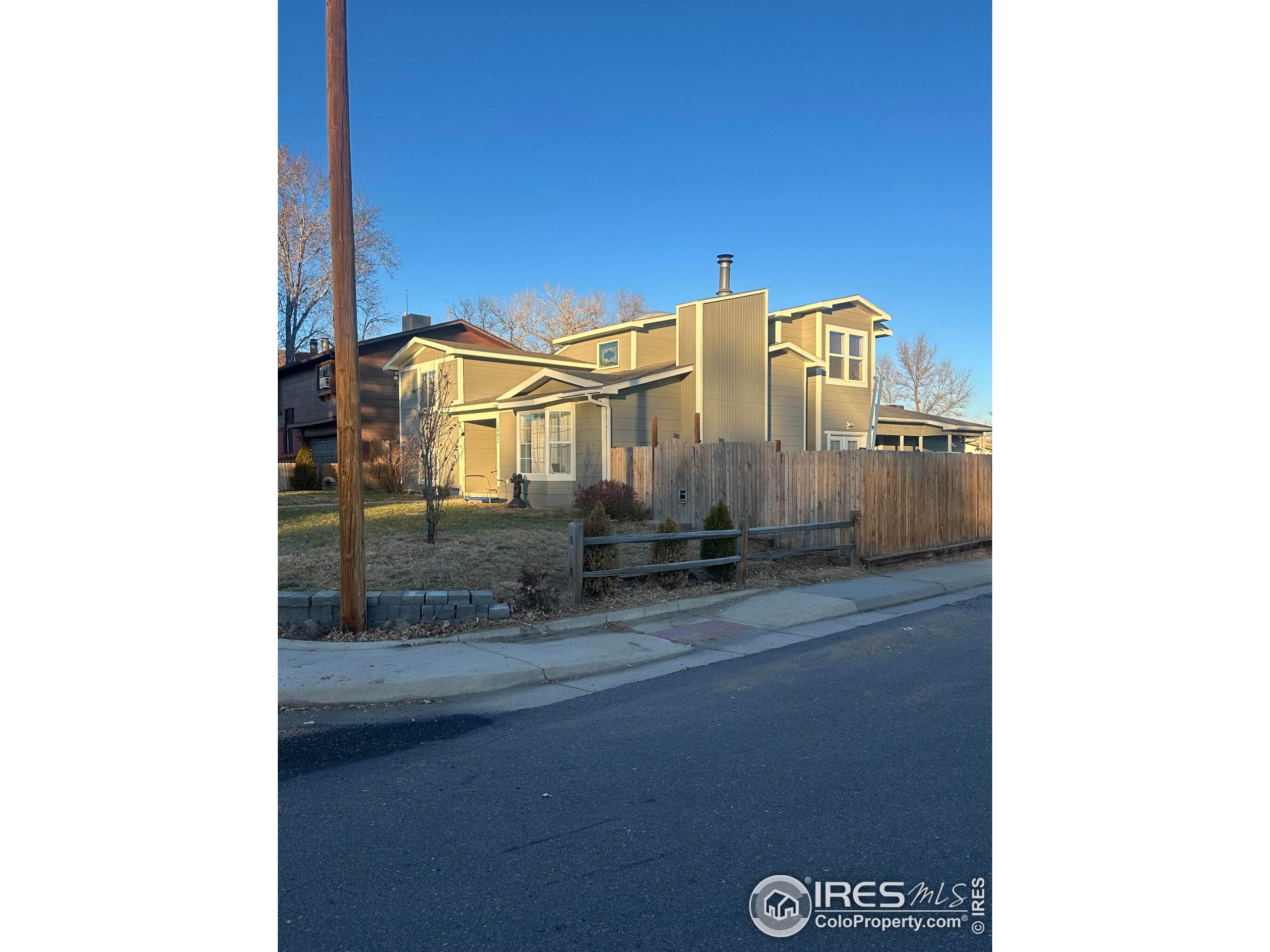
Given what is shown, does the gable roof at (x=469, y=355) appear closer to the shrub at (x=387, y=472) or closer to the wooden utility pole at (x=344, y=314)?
the shrub at (x=387, y=472)

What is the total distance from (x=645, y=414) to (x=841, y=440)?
779 cm

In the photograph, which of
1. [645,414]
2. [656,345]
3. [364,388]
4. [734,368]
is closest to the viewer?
[645,414]

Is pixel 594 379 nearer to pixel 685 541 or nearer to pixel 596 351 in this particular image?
pixel 596 351

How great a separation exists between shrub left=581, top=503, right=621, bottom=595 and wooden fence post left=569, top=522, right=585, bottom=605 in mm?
60

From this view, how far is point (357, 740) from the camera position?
5.13 metres

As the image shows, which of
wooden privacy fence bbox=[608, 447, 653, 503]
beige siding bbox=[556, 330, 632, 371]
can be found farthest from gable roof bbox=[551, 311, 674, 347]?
wooden privacy fence bbox=[608, 447, 653, 503]

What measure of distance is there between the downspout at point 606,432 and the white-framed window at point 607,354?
15.9 ft

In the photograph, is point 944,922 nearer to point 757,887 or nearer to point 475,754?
point 757,887

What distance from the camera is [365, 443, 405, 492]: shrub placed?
24.8 metres

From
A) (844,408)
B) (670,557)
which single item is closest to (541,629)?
(670,557)

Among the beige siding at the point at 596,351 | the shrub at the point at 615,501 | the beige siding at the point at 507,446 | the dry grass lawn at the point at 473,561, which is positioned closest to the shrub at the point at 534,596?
the dry grass lawn at the point at 473,561

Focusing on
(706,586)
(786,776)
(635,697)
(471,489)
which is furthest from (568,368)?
(786,776)

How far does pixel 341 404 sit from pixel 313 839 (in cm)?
456

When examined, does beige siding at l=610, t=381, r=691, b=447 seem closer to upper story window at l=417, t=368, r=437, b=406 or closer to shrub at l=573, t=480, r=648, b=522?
shrub at l=573, t=480, r=648, b=522
